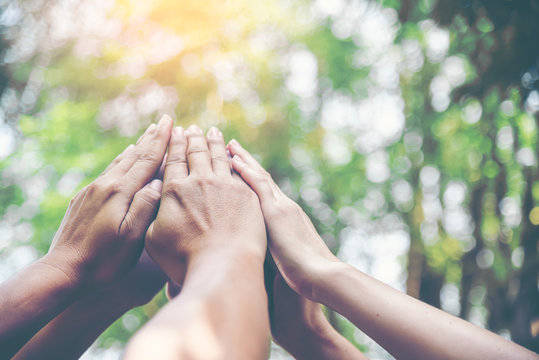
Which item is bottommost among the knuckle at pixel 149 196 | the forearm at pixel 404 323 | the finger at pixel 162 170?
the forearm at pixel 404 323

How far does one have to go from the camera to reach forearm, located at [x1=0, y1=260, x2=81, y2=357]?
1081mm

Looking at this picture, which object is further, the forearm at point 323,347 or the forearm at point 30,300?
the forearm at point 323,347

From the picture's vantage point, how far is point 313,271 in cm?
118

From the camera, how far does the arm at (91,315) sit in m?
1.26

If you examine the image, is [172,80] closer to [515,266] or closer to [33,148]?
[33,148]

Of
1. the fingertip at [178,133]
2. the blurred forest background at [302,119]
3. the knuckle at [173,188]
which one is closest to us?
the knuckle at [173,188]

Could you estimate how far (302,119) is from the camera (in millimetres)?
7039

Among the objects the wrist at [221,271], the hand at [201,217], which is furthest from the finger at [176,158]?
the wrist at [221,271]

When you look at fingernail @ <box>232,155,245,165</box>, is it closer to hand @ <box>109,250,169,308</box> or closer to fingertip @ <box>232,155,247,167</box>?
fingertip @ <box>232,155,247,167</box>

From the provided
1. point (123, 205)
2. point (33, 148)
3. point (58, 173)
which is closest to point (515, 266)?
point (123, 205)

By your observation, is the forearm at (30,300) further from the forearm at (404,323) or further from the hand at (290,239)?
the forearm at (404,323)

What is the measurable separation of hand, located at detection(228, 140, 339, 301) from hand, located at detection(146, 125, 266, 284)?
0.08 metres

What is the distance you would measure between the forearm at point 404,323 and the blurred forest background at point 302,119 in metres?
4.99

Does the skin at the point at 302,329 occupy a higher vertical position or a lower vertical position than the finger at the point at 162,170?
lower
